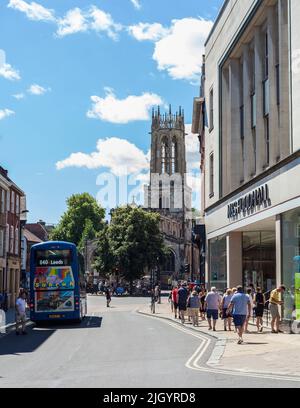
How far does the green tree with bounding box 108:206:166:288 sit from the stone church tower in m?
45.7

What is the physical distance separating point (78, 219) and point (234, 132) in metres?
76.3

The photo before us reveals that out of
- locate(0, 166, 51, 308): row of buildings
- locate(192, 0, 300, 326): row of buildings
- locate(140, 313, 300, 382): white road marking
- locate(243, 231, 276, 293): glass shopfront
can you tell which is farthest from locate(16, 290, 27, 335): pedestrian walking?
locate(0, 166, 51, 308): row of buildings

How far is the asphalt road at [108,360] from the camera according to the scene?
38.5 ft

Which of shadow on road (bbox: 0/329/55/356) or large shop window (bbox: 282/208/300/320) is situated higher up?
large shop window (bbox: 282/208/300/320)

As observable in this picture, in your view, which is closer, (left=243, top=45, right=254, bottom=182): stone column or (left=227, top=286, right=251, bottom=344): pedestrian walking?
(left=227, top=286, right=251, bottom=344): pedestrian walking

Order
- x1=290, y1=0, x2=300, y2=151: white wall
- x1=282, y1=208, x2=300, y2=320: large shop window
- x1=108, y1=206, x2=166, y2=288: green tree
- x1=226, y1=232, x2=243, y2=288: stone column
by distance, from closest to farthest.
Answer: x1=282, y1=208, x2=300, y2=320: large shop window → x1=290, y1=0, x2=300, y2=151: white wall → x1=226, y1=232, x2=243, y2=288: stone column → x1=108, y1=206, x2=166, y2=288: green tree

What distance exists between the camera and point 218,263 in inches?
1448

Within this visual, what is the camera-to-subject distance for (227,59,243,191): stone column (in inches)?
1303

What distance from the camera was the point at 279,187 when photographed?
24.2m

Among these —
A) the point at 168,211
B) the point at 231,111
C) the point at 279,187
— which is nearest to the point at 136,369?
the point at 279,187

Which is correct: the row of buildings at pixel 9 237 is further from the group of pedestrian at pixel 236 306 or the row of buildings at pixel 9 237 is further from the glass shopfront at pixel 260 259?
the group of pedestrian at pixel 236 306

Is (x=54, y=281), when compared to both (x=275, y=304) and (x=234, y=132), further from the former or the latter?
(x=234, y=132)

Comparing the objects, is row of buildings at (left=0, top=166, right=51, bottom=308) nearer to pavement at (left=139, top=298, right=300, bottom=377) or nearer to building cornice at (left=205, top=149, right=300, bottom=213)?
building cornice at (left=205, top=149, right=300, bottom=213)
